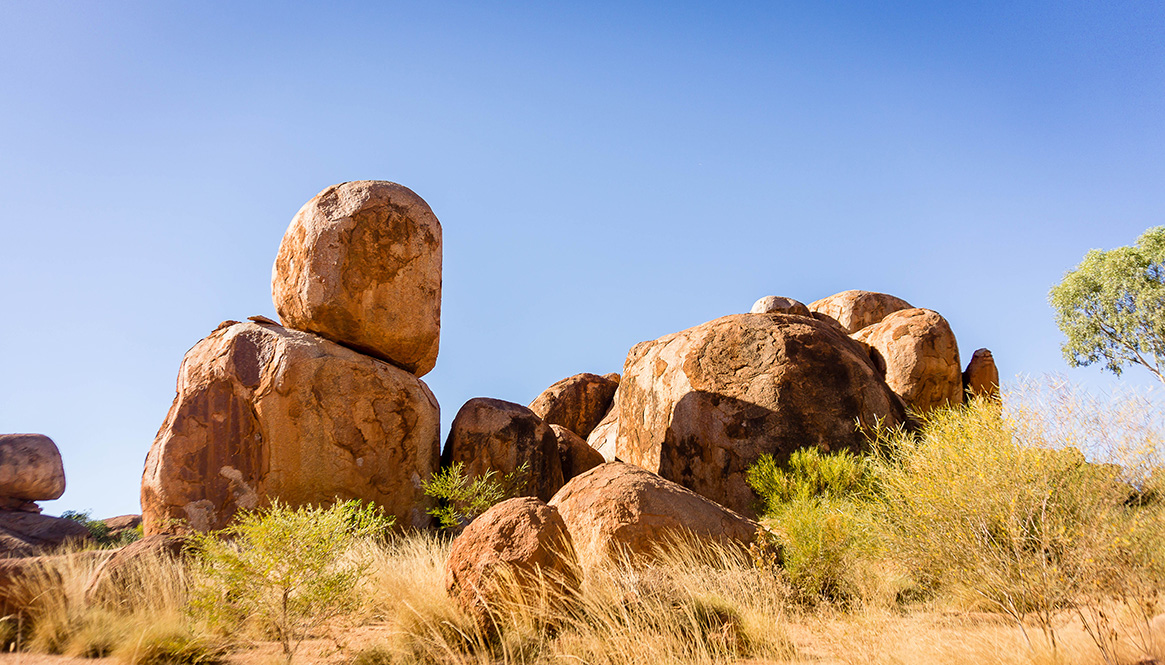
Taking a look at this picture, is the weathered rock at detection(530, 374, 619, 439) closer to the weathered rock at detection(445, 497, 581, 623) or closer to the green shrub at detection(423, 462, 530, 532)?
the green shrub at detection(423, 462, 530, 532)

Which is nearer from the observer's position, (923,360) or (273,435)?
(273,435)

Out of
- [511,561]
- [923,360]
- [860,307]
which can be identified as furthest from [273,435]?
[860,307]

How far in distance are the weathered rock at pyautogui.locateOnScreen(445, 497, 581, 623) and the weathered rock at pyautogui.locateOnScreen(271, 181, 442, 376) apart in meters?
6.31

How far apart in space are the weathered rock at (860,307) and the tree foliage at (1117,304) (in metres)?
5.24

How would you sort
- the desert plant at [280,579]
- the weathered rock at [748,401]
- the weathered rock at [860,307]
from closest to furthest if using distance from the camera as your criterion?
the desert plant at [280,579] < the weathered rock at [748,401] < the weathered rock at [860,307]

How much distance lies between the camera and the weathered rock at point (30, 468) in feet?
56.3

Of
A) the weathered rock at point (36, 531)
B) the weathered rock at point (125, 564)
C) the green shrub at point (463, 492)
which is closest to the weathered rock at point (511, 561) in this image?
the weathered rock at point (125, 564)

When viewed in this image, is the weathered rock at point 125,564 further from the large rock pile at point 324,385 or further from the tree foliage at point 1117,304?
the tree foliage at point 1117,304

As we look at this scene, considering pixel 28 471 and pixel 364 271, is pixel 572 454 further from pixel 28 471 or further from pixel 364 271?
pixel 28 471

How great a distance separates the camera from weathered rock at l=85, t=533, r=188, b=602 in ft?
22.0

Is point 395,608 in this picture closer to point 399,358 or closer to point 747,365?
point 399,358

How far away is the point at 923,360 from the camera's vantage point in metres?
14.9

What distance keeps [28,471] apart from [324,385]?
41.9 ft

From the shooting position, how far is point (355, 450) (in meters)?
10.4
